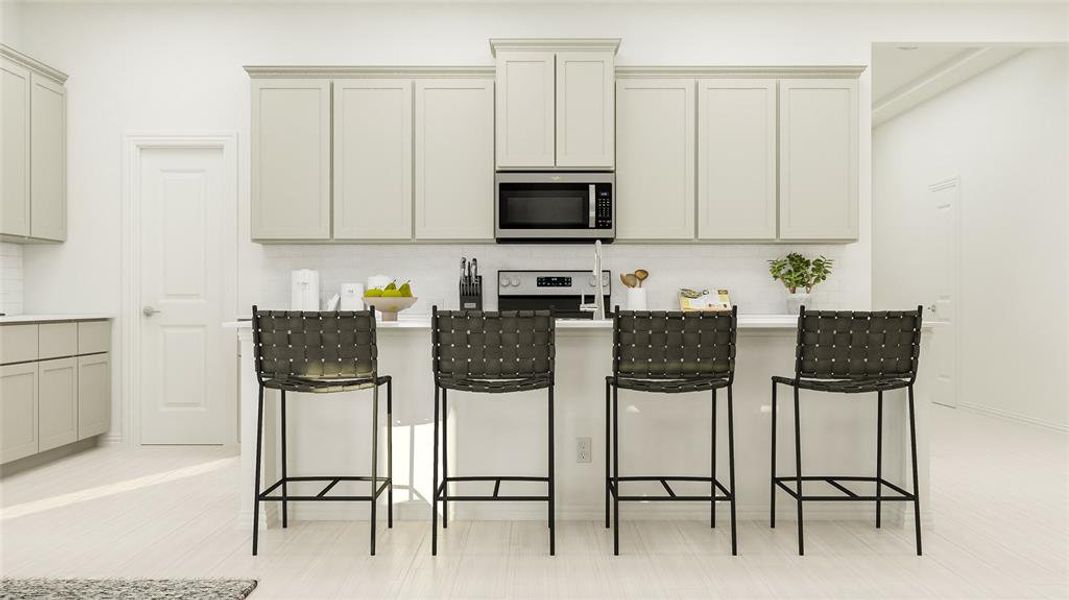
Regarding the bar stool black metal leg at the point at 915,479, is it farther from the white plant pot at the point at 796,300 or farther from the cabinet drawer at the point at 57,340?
the cabinet drawer at the point at 57,340

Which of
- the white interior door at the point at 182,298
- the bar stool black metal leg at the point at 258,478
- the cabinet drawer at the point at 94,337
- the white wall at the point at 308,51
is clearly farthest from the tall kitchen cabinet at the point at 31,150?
the bar stool black metal leg at the point at 258,478

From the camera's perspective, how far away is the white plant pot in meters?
4.65

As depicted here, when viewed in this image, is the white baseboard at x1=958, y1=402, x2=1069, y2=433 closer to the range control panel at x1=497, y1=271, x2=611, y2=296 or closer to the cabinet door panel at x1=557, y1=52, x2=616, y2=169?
the range control panel at x1=497, y1=271, x2=611, y2=296

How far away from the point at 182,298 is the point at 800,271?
14.5 feet

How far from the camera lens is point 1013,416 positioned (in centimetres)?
568

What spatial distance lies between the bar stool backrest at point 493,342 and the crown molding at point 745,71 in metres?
2.47

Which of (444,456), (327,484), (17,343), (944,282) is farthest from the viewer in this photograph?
(944,282)

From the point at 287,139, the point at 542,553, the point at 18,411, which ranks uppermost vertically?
the point at 287,139

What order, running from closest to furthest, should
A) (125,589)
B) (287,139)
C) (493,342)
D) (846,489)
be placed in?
(125,589) → (493,342) → (846,489) → (287,139)

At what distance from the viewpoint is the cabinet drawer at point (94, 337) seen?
4.47 metres

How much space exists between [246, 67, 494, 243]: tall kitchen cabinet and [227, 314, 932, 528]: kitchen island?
1.51 meters

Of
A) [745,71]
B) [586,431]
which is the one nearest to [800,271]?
[745,71]

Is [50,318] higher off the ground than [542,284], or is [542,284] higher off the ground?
[542,284]

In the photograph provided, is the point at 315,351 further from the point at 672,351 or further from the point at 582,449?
the point at 672,351
